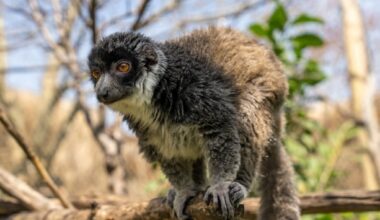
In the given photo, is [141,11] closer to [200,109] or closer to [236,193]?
[200,109]

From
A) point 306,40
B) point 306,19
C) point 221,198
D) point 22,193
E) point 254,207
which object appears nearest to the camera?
point 221,198

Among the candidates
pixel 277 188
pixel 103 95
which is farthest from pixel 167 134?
pixel 277 188

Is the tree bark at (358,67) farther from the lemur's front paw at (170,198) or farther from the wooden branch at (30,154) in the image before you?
the wooden branch at (30,154)

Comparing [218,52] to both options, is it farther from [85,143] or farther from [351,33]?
[85,143]

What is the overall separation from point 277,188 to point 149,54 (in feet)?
5.31

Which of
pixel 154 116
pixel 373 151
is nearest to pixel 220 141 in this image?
pixel 154 116

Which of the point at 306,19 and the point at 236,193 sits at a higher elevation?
the point at 306,19

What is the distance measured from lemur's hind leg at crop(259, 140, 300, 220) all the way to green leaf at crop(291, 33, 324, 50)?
4.72ft

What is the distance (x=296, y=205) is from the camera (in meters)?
4.65

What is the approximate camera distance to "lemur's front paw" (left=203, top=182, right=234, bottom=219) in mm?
3768

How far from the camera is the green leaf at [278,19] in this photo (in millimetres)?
5730

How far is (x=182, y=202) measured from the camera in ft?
13.9

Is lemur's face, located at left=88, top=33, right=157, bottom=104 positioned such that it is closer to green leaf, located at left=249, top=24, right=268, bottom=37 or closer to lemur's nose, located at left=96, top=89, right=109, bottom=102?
lemur's nose, located at left=96, top=89, right=109, bottom=102

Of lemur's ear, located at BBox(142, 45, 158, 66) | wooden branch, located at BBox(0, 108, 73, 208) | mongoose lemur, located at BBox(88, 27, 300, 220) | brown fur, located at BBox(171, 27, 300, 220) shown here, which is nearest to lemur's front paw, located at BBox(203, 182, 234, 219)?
mongoose lemur, located at BBox(88, 27, 300, 220)
